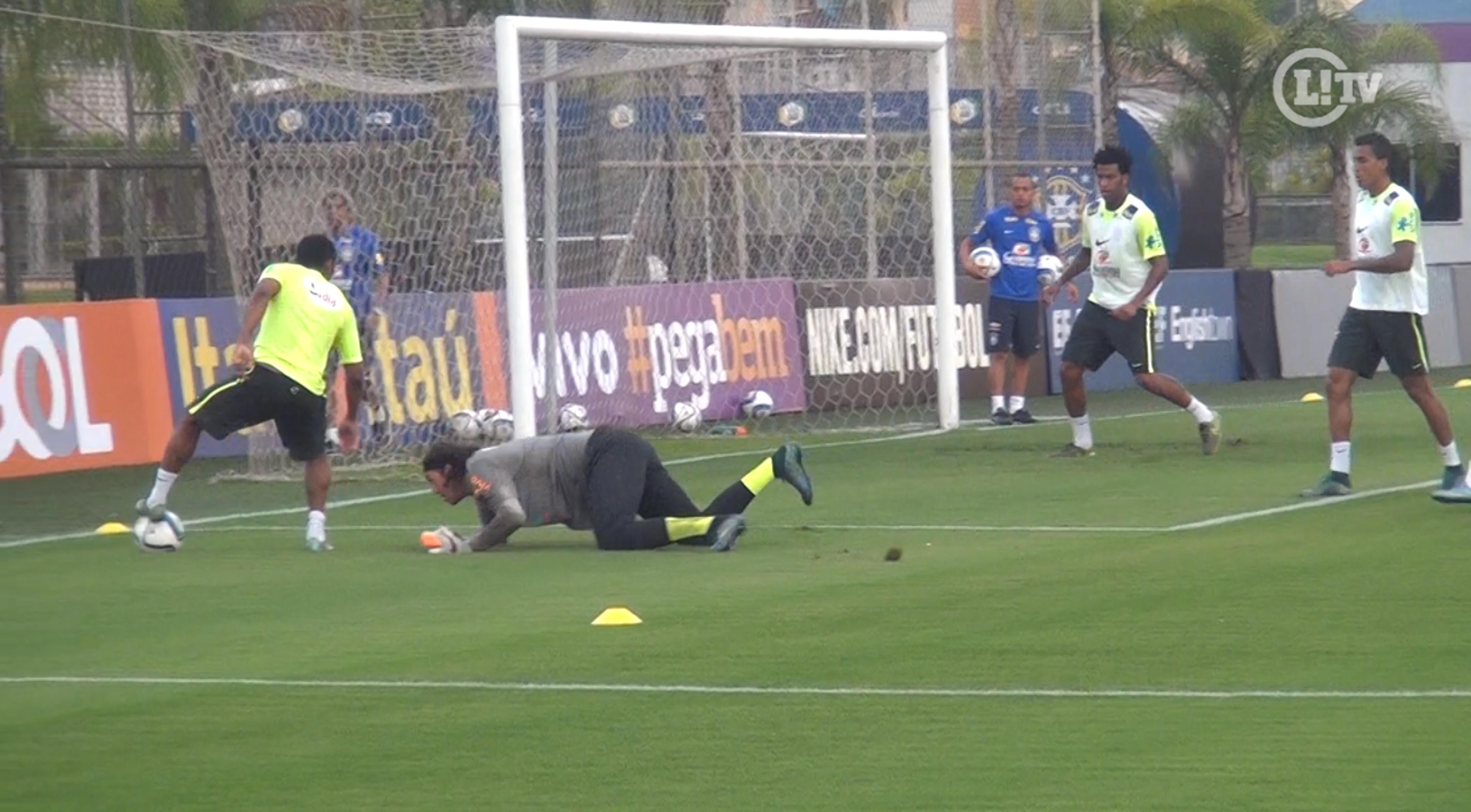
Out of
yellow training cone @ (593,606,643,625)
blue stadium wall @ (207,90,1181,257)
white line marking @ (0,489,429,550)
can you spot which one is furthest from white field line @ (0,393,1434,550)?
yellow training cone @ (593,606,643,625)

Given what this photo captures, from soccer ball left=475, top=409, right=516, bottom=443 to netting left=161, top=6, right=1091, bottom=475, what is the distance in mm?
743

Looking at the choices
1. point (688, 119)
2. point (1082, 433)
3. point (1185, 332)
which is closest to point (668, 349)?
point (688, 119)

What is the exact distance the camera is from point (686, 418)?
22.6m

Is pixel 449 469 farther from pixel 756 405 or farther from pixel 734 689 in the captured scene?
pixel 756 405

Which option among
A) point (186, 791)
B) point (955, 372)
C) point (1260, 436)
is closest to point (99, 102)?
point (955, 372)

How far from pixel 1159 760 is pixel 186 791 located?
111 inches

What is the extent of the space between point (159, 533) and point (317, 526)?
2.73ft

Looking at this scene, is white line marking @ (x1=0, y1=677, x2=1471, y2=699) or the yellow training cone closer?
white line marking @ (x1=0, y1=677, x2=1471, y2=699)

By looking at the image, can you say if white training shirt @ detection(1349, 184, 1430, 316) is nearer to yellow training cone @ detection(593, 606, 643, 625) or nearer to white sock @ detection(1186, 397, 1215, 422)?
white sock @ detection(1186, 397, 1215, 422)

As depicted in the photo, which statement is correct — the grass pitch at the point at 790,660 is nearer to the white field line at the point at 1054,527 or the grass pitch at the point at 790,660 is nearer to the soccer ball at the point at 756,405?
the white field line at the point at 1054,527

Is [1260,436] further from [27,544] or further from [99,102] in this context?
[99,102]

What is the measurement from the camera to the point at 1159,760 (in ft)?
25.0

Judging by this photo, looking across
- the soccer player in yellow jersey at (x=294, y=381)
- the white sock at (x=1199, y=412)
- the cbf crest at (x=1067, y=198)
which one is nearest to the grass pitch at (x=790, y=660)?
the soccer player in yellow jersey at (x=294, y=381)

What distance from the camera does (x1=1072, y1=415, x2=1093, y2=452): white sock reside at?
1855cm
